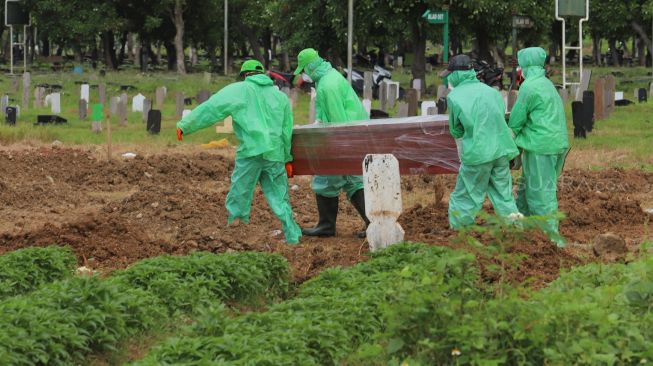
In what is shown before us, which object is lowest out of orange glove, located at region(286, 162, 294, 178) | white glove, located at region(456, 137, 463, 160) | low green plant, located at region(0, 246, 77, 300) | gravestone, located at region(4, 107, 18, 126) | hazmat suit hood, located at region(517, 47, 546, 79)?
low green plant, located at region(0, 246, 77, 300)

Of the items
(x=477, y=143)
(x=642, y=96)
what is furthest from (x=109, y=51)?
(x=477, y=143)

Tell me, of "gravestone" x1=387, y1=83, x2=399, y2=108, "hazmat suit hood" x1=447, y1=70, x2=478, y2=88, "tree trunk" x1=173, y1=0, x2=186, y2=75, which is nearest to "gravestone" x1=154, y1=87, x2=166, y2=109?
"gravestone" x1=387, y1=83, x2=399, y2=108

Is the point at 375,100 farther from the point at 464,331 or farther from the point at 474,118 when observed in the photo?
the point at 464,331

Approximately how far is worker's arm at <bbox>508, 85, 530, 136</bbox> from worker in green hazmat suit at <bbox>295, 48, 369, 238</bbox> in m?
1.53

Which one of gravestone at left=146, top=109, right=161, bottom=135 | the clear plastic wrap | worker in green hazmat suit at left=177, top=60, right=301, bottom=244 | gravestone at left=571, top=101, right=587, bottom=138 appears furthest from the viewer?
gravestone at left=146, top=109, right=161, bottom=135

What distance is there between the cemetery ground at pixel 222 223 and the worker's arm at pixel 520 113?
1055 mm

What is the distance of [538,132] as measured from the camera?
425 inches

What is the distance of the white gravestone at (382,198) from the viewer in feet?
32.1

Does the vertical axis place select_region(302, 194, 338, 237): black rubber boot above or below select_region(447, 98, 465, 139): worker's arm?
below

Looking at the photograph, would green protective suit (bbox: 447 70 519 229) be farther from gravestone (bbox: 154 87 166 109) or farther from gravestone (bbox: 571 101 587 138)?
gravestone (bbox: 154 87 166 109)

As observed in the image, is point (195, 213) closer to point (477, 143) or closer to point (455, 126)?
point (455, 126)

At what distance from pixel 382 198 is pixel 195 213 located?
3.89m

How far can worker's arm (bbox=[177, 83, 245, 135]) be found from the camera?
11180 mm

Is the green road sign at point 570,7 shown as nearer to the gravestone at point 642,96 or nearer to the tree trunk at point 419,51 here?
the gravestone at point 642,96
